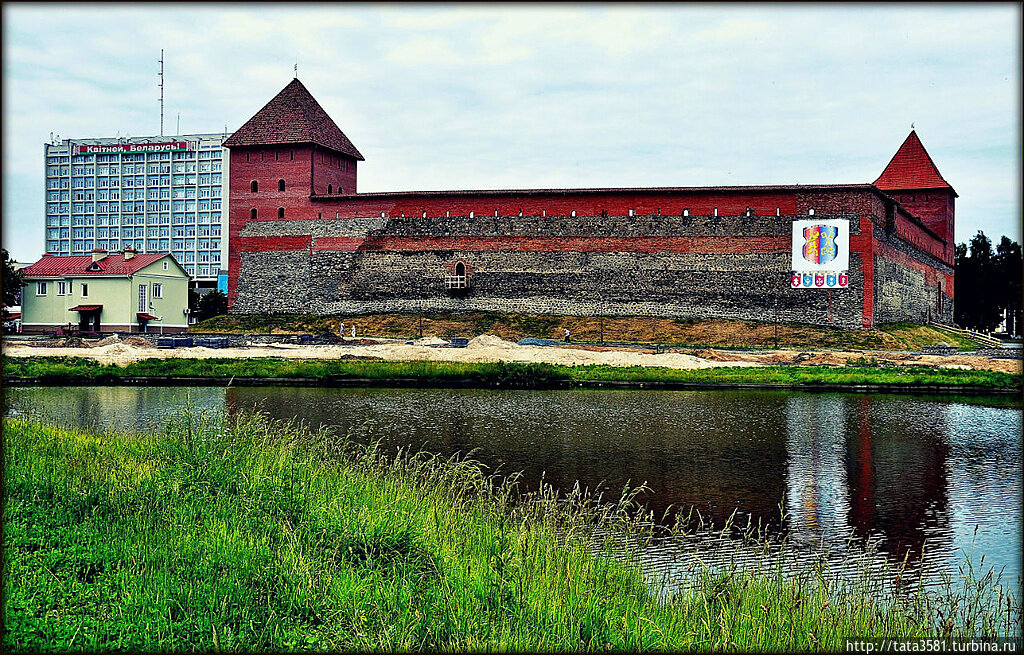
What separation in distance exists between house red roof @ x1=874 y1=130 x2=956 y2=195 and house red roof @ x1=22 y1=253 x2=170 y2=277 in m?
36.2

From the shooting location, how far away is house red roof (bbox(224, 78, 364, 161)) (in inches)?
1540

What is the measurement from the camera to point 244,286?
3944cm

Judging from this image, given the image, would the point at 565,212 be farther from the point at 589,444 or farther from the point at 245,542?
the point at 245,542

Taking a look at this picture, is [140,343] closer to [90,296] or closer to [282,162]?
[90,296]

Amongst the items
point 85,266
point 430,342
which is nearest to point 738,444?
point 430,342

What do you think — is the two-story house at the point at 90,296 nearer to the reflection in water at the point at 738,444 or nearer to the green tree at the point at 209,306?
the green tree at the point at 209,306

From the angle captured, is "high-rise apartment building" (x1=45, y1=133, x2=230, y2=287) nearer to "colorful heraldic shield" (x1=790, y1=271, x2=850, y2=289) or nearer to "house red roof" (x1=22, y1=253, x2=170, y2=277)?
"house red roof" (x1=22, y1=253, x2=170, y2=277)

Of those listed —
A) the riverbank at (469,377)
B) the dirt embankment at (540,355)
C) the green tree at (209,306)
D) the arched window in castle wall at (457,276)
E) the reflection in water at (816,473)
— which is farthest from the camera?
the green tree at (209,306)

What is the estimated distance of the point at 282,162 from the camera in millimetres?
39125

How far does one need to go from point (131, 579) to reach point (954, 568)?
18.3ft

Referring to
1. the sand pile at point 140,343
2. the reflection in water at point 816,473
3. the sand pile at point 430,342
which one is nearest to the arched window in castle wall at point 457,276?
the sand pile at point 430,342

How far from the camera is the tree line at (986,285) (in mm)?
53125

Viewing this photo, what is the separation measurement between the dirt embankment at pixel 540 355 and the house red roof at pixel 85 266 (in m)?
10.7

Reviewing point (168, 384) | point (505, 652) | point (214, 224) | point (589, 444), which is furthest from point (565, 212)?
point (214, 224)
